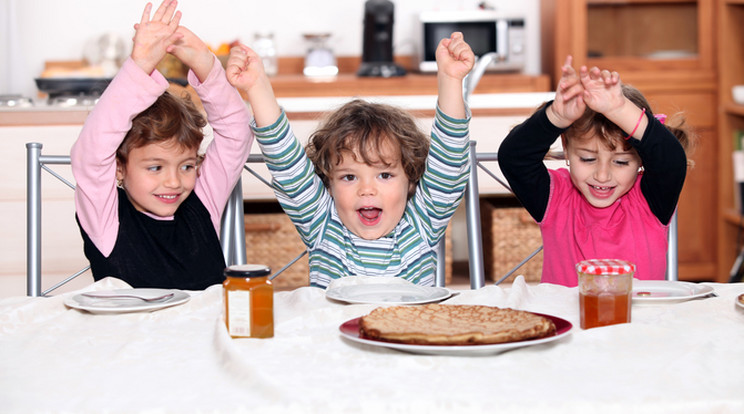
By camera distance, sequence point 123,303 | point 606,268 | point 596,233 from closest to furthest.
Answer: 1. point 606,268
2. point 123,303
3. point 596,233

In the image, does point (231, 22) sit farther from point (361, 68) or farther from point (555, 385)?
point (555, 385)

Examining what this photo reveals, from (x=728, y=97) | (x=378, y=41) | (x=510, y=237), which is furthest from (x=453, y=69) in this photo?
(x=728, y=97)

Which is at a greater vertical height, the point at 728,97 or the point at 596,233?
the point at 728,97

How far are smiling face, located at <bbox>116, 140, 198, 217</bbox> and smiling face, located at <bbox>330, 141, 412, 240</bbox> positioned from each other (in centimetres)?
26

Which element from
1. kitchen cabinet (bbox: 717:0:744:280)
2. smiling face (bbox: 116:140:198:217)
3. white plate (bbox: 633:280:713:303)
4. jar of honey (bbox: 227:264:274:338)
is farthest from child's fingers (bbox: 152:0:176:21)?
kitchen cabinet (bbox: 717:0:744:280)

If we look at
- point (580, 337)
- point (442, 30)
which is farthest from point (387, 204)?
point (442, 30)

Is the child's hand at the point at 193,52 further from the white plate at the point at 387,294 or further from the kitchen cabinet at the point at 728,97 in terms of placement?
the kitchen cabinet at the point at 728,97

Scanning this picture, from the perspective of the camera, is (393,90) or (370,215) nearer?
(370,215)

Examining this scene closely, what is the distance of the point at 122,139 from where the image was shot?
1.32 m

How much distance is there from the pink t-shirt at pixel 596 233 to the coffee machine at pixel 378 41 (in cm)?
179

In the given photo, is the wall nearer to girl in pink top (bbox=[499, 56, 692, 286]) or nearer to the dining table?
girl in pink top (bbox=[499, 56, 692, 286])

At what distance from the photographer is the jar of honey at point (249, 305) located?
84 centimetres

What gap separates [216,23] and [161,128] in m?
2.28

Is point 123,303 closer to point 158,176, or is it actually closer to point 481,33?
point 158,176
